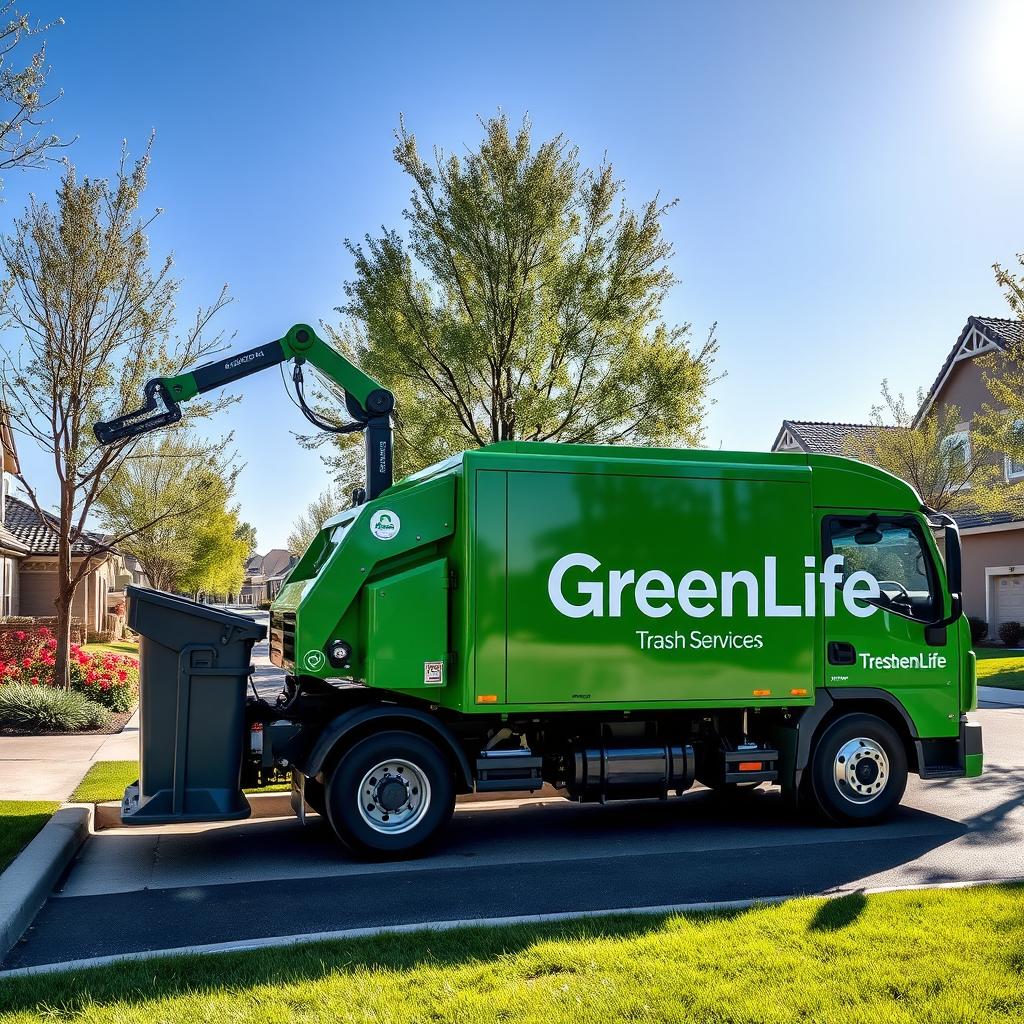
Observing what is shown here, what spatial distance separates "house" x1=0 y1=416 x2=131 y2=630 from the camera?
85.5 ft

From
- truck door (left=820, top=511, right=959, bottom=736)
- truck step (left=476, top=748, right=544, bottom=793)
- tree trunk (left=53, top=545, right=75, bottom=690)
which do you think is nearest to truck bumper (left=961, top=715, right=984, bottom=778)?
truck door (left=820, top=511, right=959, bottom=736)

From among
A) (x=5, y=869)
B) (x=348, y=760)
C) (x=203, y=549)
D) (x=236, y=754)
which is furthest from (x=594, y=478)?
(x=203, y=549)

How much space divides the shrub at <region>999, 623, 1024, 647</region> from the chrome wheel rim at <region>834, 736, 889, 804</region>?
20.6 meters

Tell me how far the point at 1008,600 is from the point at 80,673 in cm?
2384

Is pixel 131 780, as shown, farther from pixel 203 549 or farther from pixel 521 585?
pixel 203 549

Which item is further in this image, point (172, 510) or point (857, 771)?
point (172, 510)

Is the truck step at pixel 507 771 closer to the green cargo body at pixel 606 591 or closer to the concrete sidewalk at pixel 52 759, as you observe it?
the green cargo body at pixel 606 591

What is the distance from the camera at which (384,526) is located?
745 centimetres

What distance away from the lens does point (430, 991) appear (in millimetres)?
4434

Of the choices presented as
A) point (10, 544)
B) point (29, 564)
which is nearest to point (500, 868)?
point (10, 544)

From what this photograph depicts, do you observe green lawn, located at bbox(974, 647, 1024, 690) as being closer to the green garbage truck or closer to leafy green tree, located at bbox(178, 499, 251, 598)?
the green garbage truck

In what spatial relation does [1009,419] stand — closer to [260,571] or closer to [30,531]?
[30,531]

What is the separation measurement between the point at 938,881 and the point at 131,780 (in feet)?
23.1

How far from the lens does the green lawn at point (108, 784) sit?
28.5 feet
